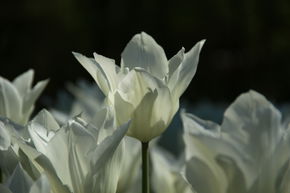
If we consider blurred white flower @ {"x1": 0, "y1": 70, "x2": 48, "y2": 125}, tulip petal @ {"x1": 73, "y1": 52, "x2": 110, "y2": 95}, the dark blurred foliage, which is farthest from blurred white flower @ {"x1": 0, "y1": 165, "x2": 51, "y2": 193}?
the dark blurred foliage

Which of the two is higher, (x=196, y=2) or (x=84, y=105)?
(x=84, y=105)

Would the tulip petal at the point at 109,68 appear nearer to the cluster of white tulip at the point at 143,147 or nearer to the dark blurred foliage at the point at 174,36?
the cluster of white tulip at the point at 143,147

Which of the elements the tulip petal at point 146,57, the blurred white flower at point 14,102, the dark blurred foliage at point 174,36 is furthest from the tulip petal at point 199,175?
the dark blurred foliage at point 174,36

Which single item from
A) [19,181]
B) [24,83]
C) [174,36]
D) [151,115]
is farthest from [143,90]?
[174,36]

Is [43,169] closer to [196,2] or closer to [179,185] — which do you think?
[179,185]

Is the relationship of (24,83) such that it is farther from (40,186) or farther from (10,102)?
(40,186)

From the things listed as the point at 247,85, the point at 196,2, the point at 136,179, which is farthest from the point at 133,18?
the point at 136,179

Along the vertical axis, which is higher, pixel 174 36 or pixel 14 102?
pixel 14 102
